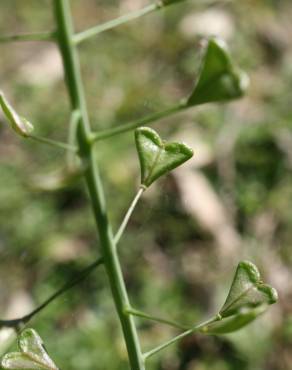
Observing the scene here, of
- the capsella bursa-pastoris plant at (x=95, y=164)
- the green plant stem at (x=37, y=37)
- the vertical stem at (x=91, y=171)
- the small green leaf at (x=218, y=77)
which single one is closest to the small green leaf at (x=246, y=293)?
the capsella bursa-pastoris plant at (x=95, y=164)

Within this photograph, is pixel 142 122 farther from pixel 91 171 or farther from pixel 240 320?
pixel 240 320

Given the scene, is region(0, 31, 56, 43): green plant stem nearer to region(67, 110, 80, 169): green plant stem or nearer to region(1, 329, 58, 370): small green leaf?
region(67, 110, 80, 169): green plant stem

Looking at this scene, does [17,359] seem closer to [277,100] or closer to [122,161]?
[122,161]

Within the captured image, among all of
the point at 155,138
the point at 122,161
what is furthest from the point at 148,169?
the point at 122,161

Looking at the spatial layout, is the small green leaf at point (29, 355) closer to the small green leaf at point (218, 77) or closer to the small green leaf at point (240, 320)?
the small green leaf at point (240, 320)

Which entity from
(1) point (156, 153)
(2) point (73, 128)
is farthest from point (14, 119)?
(1) point (156, 153)
